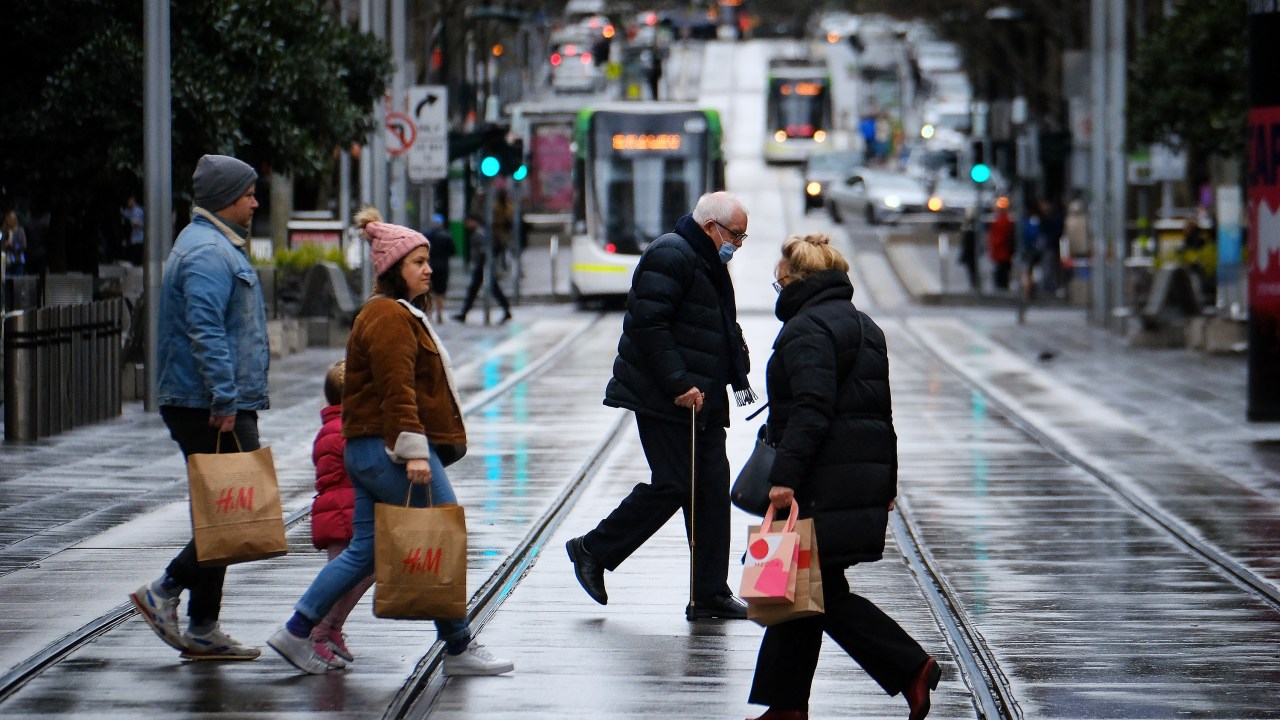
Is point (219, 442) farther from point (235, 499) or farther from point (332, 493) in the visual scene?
point (332, 493)

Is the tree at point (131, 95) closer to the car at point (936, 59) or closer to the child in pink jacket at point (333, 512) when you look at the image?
the child in pink jacket at point (333, 512)

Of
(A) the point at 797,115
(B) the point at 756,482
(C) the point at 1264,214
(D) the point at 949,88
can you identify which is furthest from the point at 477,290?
(D) the point at 949,88

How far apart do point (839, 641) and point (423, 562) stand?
1471 millimetres

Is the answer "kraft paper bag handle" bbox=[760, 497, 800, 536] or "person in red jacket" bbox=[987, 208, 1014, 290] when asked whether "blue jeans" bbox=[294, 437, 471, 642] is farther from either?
"person in red jacket" bbox=[987, 208, 1014, 290]

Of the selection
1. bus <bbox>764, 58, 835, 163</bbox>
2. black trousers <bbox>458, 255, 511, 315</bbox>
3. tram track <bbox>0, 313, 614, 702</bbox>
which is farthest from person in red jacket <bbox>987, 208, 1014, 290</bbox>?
bus <bbox>764, 58, 835, 163</bbox>

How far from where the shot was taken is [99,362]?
17984 millimetres

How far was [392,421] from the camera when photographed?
24.7 ft

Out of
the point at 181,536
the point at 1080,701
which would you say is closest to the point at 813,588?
the point at 1080,701

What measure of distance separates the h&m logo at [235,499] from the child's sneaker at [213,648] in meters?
0.61

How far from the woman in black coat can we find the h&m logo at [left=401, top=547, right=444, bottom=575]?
3.92 feet

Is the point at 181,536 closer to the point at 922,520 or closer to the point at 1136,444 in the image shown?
the point at 922,520

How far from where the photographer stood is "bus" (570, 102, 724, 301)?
36156mm

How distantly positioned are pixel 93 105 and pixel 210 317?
14.8 m

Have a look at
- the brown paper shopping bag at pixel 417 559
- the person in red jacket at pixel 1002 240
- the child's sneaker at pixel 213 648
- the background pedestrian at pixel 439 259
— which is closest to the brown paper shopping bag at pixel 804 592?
the brown paper shopping bag at pixel 417 559
